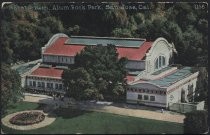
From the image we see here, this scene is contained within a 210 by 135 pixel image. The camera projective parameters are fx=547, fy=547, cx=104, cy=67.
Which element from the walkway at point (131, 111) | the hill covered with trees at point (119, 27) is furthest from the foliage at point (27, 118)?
the hill covered with trees at point (119, 27)

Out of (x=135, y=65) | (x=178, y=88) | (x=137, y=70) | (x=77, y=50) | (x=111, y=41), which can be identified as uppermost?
(x=111, y=41)

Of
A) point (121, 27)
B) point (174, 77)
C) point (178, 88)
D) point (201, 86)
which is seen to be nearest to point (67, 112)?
point (178, 88)

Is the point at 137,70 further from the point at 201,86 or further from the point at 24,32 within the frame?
the point at 24,32

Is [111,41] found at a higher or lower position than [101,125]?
higher

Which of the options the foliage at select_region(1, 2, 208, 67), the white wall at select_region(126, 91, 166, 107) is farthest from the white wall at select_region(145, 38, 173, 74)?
the white wall at select_region(126, 91, 166, 107)

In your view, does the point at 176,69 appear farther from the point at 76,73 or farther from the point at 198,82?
the point at 76,73

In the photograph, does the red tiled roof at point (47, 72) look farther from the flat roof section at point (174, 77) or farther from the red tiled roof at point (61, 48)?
the flat roof section at point (174, 77)

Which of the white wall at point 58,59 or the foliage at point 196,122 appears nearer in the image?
the foliage at point 196,122
